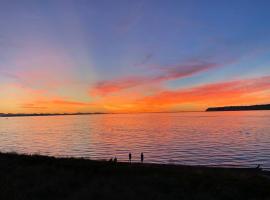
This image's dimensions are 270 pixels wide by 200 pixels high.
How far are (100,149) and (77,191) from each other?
40.8 metres

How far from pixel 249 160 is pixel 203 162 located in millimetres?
6449

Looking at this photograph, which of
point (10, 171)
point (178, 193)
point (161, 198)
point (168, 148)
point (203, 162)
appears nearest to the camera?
point (161, 198)

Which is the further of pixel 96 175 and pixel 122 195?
pixel 96 175

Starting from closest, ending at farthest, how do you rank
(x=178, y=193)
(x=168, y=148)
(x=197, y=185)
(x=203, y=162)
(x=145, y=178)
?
1. (x=178, y=193)
2. (x=197, y=185)
3. (x=145, y=178)
4. (x=203, y=162)
5. (x=168, y=148)

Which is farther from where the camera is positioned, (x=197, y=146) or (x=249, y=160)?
(x=197, y=146)

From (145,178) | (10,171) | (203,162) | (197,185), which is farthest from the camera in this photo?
(203,162)

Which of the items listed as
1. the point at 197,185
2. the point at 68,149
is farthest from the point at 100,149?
the point at 197,185

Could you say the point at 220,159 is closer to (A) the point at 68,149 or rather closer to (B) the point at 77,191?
(A) the point at 68,149

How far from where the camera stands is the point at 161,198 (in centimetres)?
1055

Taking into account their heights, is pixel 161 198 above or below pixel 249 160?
above

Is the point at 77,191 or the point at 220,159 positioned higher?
the point at 77,191

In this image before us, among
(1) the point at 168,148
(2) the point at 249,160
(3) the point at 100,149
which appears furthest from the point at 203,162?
(3) the point at 100,149

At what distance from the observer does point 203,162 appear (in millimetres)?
38188

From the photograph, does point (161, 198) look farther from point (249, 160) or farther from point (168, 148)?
point (168, 148)
